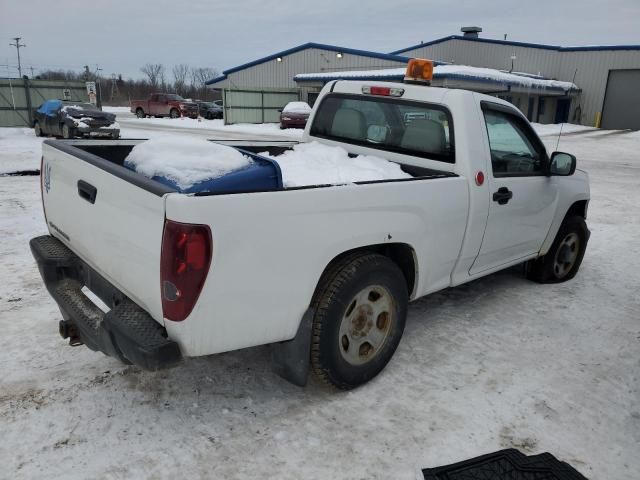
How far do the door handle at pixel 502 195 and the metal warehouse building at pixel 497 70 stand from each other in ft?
87.2

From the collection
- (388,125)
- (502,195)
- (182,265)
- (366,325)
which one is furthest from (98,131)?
(182,265)

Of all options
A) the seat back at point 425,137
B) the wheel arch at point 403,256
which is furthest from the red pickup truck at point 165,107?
the wheel arch at point 403,256

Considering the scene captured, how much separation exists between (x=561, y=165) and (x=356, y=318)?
8.40 feet

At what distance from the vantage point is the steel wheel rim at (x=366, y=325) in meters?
3.06

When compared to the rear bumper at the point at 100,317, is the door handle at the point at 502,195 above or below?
above

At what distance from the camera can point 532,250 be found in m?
4.73

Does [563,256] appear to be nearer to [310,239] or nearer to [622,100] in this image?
[310,239]

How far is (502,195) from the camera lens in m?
3.91

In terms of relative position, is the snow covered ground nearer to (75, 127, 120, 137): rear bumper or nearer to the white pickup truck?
the white pickup truck

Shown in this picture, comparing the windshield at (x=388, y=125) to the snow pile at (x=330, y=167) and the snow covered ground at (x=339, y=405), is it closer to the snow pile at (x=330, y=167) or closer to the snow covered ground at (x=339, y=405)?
the snow pile at (x=330, y=167)

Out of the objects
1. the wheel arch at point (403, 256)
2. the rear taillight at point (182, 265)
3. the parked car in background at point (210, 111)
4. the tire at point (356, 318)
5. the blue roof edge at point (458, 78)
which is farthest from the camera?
the parked car in background at point (210, 111)

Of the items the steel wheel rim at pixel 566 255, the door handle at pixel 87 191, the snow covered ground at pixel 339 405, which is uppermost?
the door handle at pixel 87 191

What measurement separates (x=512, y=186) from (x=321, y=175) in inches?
60.3

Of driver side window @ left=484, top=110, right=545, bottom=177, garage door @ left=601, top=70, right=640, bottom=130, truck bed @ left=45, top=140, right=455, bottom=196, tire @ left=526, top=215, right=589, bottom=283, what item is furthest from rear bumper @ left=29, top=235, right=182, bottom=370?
garage door @ left=601, top=70, right=640, bottom=130
